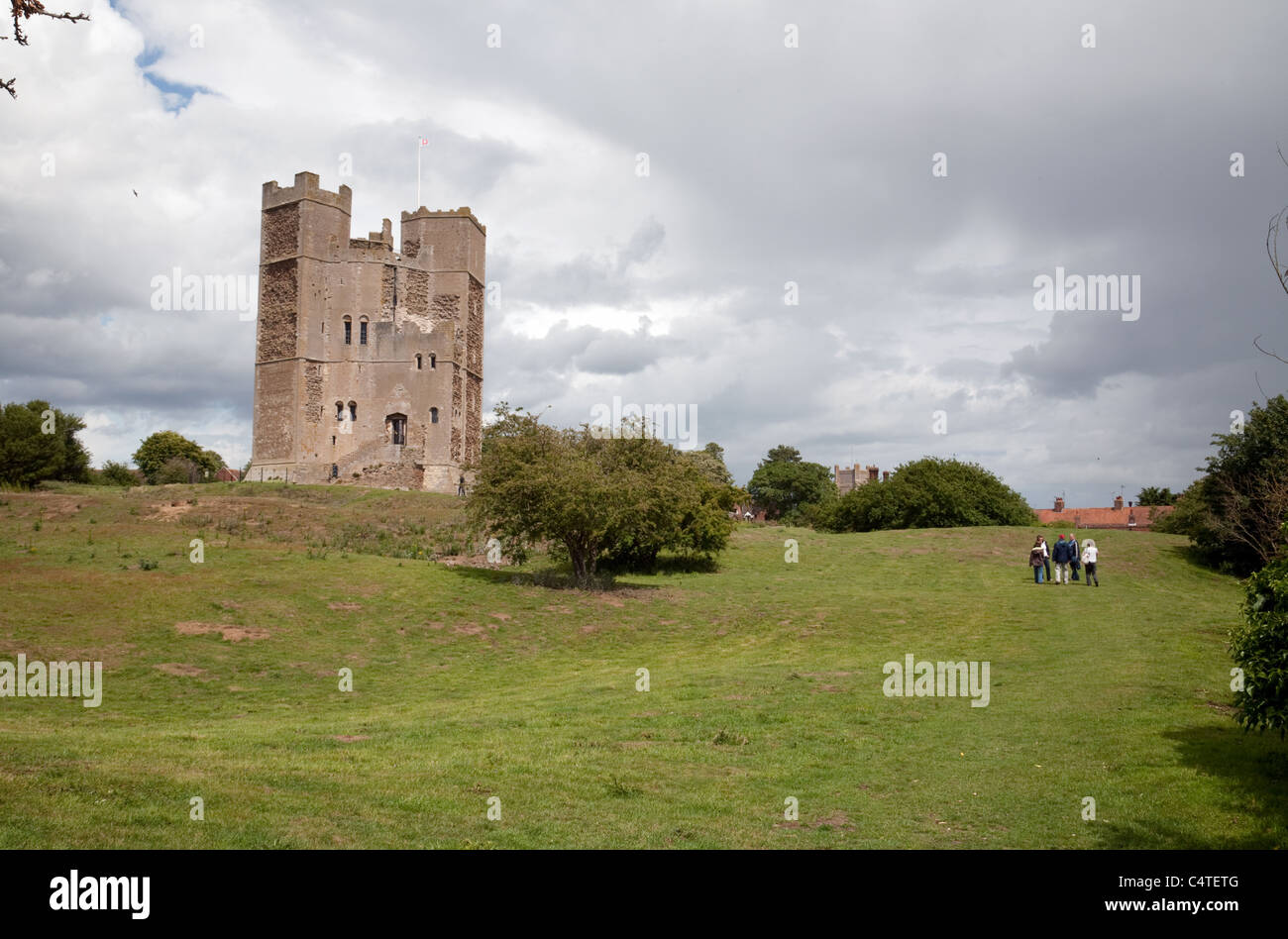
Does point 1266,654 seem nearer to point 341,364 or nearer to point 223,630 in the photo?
point 223,630

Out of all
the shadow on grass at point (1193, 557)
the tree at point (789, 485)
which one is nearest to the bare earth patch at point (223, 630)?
the shadow on grass at point (1193, 557)

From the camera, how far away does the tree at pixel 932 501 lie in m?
50.4

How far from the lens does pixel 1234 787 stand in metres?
9.62

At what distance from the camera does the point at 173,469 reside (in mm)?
68000

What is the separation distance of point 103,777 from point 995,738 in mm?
11422

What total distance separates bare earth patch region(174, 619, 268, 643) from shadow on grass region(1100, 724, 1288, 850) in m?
18.0

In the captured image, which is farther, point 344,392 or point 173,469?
point 173,469

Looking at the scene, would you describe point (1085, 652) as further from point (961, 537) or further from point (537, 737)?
point (961, 537)

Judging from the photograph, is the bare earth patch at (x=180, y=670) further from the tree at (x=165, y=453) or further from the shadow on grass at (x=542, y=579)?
the tree at (x=165, y=453)

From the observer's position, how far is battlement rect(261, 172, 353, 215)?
60.8 meters

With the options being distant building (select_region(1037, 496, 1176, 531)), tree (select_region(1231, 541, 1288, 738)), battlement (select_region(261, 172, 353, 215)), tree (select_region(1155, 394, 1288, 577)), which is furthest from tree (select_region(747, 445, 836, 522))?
tree (select_region(1231, 541, 1288, 738))

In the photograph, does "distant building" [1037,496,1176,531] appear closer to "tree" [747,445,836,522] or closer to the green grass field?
"tree" [747,445,836,522]

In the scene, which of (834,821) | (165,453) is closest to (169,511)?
(834,821)
